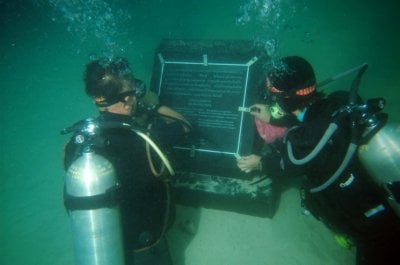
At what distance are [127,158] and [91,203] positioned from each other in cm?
46

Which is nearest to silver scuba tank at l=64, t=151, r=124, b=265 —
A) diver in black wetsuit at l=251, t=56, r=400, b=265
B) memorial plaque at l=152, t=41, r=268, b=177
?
diver in black wetsuit at l=251, t=56, r=400, b=265

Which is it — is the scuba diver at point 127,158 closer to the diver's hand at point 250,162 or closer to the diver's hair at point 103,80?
the diver's hair at point 103,80

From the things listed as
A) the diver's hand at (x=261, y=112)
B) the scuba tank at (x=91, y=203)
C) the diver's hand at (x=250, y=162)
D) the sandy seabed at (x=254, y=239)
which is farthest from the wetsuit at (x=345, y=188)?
the scuba tank at (x=91, y=203)

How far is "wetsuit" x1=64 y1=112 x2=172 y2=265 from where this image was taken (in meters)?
2.39

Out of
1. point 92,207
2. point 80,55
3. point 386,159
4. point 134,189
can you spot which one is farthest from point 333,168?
point 80,55

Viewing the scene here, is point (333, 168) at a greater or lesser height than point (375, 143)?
lesser

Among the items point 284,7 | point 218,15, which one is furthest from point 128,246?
point 284,7

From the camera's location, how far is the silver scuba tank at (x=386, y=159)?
2273 millimetres

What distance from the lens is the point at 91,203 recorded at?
2.18 meters

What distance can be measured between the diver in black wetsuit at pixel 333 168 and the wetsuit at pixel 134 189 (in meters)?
1.35

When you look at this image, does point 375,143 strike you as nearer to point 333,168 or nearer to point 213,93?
point 333,168

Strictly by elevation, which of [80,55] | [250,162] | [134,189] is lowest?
[250,162]

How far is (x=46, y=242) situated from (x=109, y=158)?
13.1 feet

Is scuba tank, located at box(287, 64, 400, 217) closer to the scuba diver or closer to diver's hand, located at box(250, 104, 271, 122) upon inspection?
the scuba diver
